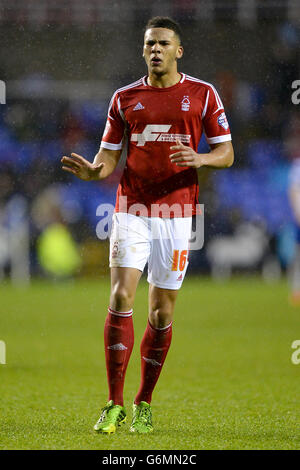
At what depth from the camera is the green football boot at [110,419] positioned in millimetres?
4164

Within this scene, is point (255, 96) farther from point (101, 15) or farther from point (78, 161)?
point (78, 161)

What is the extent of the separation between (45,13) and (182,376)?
31.6 ft

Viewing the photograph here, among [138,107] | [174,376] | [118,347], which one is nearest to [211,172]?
[174,376]

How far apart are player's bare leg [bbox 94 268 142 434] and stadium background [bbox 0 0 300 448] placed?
9.33 meters

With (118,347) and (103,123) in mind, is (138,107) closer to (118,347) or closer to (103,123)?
(118,347)

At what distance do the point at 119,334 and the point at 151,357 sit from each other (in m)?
0.31

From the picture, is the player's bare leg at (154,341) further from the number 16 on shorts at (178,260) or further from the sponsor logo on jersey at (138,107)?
the sponsor logo on jersey at (138,107)

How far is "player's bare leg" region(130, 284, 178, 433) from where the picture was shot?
4465mm

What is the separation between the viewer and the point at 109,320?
4.38 m

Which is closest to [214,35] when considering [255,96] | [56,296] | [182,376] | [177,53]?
[255,96]

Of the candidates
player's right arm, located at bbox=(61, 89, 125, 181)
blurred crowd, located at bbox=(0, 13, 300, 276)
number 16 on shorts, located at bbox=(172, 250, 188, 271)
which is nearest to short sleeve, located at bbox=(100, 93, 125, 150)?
player's right arm, located at bbox=(61, 89, 125, 181)

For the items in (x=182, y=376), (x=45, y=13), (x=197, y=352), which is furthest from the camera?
(x=45, y=13)

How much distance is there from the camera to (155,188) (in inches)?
176

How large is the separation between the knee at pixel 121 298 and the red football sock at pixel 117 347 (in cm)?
3
